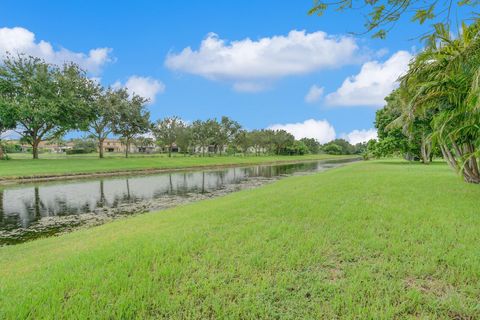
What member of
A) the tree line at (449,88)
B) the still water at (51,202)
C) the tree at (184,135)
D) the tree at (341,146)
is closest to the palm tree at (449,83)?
the tree line at (449,88)

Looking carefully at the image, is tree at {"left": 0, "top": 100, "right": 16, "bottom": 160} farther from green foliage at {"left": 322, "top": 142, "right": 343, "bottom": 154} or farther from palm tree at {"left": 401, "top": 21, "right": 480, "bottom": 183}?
green foliage at {"left": 322, "top": 142, "right": 343, "bottom": 154}

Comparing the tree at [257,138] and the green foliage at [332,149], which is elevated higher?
the tree at [257,138]

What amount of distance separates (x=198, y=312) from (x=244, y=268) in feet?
2.87

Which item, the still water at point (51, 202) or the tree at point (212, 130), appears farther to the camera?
the tree at point (212, 130)

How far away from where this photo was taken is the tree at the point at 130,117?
40.5m

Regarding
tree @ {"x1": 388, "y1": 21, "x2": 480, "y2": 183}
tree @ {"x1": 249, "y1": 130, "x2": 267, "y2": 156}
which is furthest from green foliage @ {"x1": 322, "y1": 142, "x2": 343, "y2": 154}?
tree @ {"x1": 388, "y1": 21, "x2": 480, "y2": 183}

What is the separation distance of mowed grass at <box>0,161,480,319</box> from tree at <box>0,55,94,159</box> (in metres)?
33.0

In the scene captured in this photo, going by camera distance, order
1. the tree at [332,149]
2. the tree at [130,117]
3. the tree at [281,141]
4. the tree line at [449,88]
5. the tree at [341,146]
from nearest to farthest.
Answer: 1. the tree line at [449,88]
2. the tree at [130,117]
3. the tree at [281,141]
4. the tree at [332,149]
5. the tree at [341,146]

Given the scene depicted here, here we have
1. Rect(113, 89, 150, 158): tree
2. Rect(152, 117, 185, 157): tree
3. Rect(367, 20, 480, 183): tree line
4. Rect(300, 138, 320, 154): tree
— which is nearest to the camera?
Rect(367, 20, 480, 183): tree line

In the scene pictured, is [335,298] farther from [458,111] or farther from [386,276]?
[458,111]

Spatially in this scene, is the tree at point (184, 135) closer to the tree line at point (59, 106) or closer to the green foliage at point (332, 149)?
the tree line at point (59, 106)

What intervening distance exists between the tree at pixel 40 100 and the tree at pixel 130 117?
441cm

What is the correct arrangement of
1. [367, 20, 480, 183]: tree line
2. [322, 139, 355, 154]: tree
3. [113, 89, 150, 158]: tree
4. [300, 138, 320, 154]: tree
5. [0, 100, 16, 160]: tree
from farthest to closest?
[322, 139, 355, 154]: tree < [300, 138, 320, 154]: tree < [113, 89, 150, 158]: tree < [0, 100, 16, 160]: tree < [367, 20, 480, 183]: tree line

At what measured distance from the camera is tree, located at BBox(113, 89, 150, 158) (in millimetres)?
40531
